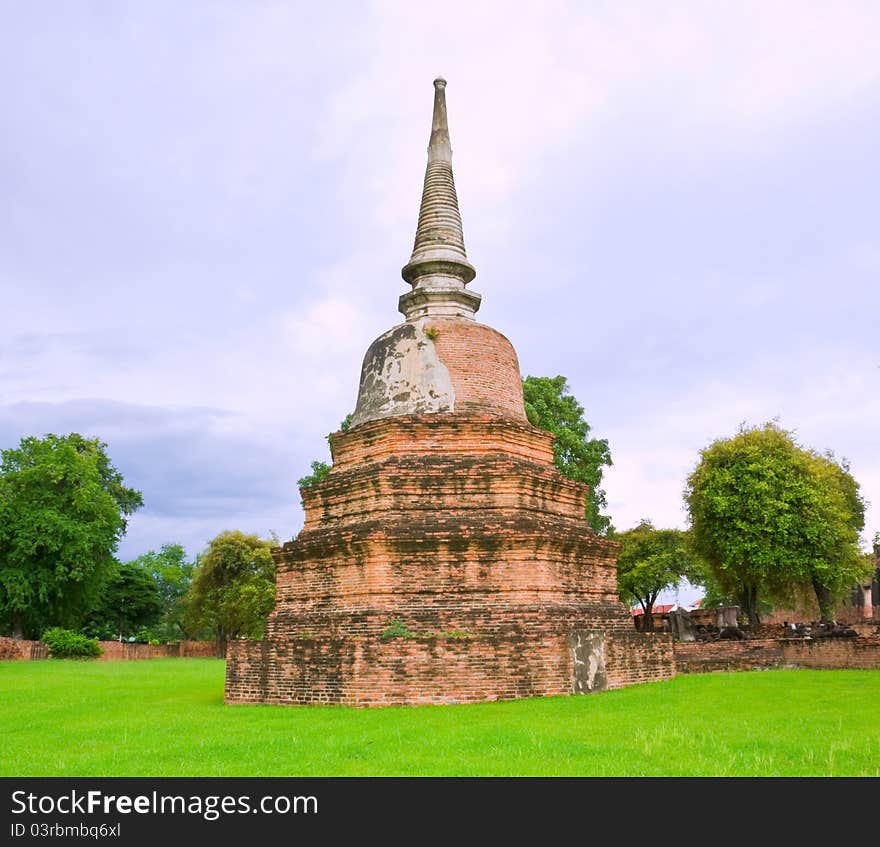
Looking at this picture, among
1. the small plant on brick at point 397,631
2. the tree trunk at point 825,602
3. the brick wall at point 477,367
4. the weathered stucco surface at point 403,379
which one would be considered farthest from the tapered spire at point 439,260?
the tree trunk at point 825,602

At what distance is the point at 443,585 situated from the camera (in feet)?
46.5

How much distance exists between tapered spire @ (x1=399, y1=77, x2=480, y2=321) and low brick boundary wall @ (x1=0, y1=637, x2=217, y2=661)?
87.7 feet

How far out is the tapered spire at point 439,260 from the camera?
1859 centimetres

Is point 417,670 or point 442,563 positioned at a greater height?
point 442,563

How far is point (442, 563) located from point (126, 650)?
3500cm

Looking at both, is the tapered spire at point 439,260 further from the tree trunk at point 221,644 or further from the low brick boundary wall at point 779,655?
the tree trunk at point 221,644

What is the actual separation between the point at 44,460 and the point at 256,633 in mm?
14457

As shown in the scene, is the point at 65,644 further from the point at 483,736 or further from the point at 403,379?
the point at 483,736

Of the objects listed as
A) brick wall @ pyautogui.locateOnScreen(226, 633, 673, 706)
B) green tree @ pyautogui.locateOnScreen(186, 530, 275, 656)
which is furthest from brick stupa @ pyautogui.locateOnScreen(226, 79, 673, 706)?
green tree @ pyautogui.locateOnScreen(186, 530, 275, 656)

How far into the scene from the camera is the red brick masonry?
42.5ft

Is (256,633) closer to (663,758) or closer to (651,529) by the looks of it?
(651,529)

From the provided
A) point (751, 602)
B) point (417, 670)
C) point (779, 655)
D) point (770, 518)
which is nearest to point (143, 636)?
point (751, 602)

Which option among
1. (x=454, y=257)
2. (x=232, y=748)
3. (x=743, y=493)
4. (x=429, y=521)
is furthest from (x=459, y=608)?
(x=743, y=493)

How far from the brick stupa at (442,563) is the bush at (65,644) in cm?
2631
